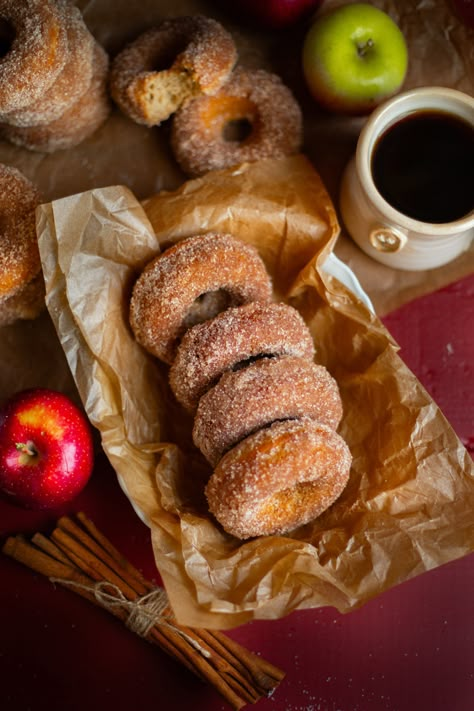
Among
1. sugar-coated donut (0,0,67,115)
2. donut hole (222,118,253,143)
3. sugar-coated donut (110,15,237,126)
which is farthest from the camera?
donut hole (222,118,253,143)

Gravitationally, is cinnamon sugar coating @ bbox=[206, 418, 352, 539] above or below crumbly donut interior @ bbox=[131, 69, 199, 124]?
below

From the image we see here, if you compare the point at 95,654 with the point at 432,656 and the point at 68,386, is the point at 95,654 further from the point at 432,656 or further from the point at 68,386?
the point at 432,656

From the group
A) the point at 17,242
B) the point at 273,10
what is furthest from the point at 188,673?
the point at 273,10

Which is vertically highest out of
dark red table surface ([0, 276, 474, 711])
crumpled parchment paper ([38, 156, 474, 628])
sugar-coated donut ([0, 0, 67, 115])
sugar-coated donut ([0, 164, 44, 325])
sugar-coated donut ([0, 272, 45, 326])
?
sugar-coated donut ([0, 0, 67, 115])

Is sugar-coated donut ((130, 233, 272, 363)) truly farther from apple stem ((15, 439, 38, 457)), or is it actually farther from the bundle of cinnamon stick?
the bundle of cinnamon stick

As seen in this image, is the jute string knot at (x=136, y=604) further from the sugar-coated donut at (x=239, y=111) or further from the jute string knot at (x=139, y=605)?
the sugar-coated donut at (x=239, y=111)

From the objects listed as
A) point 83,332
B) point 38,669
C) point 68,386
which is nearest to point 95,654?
point 38,669

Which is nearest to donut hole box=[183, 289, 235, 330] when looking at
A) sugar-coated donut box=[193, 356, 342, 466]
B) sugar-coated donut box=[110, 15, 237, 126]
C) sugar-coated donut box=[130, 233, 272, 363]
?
sugar-coated donut box=[130, 233, 272, 363]
